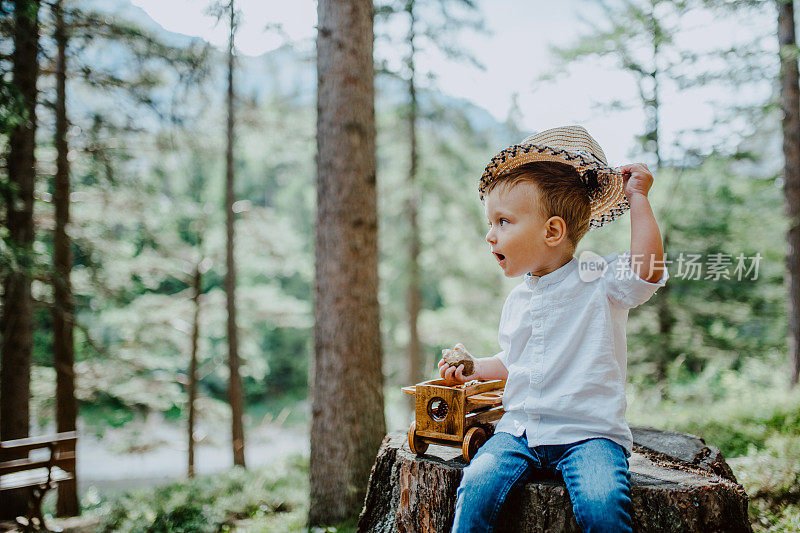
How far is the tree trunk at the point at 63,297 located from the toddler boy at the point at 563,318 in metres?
6.60

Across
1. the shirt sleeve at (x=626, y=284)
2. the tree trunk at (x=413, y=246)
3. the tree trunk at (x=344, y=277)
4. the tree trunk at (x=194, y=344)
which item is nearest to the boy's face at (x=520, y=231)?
the shirt sleeve at (x=626, y=284)

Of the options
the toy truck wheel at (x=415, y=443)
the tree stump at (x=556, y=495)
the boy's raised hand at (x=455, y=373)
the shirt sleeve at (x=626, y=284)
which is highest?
the shirt sleeve at (x=626, y=284)

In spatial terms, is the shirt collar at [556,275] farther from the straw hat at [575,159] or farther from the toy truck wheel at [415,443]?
the toy truck wheel at [415,443]

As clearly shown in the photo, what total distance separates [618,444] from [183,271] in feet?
32.5

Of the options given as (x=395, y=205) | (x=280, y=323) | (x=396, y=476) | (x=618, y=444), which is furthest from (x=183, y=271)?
(x=618, y=444)

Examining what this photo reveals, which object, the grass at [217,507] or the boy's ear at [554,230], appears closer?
the boy's ear at [554,230]

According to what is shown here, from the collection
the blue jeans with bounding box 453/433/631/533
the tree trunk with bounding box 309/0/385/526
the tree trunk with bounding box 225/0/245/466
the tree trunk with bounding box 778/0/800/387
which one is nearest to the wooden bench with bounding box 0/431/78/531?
the tree trunk with bounding box 309/0/385/526

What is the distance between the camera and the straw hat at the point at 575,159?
202 cm

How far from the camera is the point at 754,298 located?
12906mm

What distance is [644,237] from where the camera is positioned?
72.6 inches

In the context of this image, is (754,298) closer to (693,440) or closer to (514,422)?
(693,440)

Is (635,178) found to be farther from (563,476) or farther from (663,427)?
(663,427)

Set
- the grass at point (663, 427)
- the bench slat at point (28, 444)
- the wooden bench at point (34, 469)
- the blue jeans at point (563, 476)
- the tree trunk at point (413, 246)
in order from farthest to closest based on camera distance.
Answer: the tree trunk at point (413, 246)
the bench slat at point (28, 444)
the wooden bench at point (34, 469)
the grass at point (663, 427)
the blue jeans at point (563, 476)

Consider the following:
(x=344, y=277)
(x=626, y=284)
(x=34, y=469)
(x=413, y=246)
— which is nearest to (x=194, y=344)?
(x=413, y=246)
